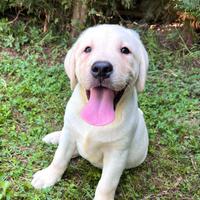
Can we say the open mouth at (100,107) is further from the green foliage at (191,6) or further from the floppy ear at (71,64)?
the green foliage at (191,6)

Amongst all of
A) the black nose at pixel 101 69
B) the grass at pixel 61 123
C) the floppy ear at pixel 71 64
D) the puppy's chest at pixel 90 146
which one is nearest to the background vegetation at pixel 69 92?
the grass at pixel 61 123

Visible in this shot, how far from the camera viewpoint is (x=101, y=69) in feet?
8.80

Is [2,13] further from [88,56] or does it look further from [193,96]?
[88,56]

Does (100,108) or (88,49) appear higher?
(88,49)

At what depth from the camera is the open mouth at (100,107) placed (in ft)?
9.59

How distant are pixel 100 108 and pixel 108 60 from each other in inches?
14.2

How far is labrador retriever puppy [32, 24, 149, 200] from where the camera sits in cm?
277

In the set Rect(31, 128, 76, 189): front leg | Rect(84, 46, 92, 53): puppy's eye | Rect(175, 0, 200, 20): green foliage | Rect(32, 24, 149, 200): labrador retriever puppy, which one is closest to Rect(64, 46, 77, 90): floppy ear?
Rect(32, 24, 149, 200): labrador retriever puppy

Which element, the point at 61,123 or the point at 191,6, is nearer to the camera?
the point at 61,123

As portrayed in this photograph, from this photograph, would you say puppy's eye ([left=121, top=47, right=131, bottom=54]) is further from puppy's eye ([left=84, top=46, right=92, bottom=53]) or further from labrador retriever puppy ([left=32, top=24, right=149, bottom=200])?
puppy's eye ([left=84, top=46, right=92, bottom=53])

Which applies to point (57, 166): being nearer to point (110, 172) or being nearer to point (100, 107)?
point (110, 172)

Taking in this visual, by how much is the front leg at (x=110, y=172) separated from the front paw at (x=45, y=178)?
0.35 metres

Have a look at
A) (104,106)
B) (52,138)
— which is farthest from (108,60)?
(52,138)

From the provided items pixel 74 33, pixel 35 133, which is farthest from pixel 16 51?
pixel 35 133
